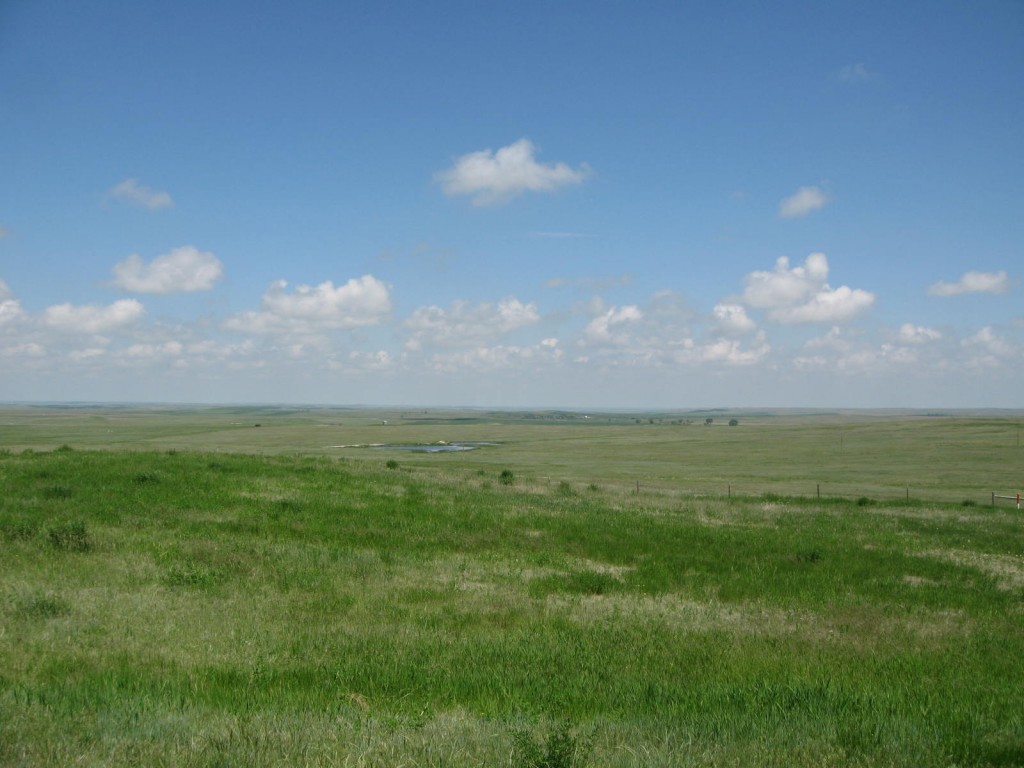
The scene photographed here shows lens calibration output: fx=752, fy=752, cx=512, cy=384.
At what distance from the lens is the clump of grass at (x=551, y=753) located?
6.07 metres

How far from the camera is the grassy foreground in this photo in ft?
22.6

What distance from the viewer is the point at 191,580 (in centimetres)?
1499

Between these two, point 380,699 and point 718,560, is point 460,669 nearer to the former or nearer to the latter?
point 380,699

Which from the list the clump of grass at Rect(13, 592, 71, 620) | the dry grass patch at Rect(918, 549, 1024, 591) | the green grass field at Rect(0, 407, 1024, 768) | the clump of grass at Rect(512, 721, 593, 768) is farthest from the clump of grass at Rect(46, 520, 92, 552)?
the dry grass patch at Rect(918, 549, 1024, 591)

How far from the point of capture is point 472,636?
1200 cm

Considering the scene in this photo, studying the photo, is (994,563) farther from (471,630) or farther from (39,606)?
(39,606)

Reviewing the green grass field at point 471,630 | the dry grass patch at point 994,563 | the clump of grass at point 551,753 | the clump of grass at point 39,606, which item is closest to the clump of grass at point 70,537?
the green grass field at point 471,630

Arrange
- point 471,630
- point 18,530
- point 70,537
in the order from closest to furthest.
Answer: point 471,630 < point 70,537 < point 18,530

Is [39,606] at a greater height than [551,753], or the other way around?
[551,753]

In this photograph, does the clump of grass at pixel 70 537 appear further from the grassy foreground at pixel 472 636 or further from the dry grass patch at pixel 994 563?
the dry grass patch at pixel 994 563

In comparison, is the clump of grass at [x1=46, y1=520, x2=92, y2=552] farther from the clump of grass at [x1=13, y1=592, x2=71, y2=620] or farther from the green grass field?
the clump of grass at [x1=13, y1=592, x2=71, y2=620]

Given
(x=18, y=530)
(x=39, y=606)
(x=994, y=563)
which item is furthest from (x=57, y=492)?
(x=994, y=563)

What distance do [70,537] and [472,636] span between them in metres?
11.3

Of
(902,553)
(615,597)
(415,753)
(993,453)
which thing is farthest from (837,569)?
(993,453)
